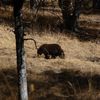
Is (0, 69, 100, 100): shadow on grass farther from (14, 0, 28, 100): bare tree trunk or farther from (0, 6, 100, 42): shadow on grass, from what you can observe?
(0, 6, 100, 42): shadow on grass

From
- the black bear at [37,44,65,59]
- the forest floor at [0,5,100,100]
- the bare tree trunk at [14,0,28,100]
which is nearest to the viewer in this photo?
Result: the bare tree trunk at [14,0,28,100]

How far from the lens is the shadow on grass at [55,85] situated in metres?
9.59

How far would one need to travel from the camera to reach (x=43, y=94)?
394 inches

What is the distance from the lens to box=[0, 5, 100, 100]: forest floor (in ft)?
32.4

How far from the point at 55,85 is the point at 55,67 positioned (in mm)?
2135

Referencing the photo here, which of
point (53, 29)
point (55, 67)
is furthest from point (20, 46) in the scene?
point (53, 29)

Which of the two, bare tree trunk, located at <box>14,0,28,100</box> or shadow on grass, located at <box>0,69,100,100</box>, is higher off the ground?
bare tree trunk, located at <box>14,0,28,100</box>

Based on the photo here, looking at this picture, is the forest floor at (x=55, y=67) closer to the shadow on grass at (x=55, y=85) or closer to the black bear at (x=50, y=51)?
the shadow on grass at (x=55, y=85)

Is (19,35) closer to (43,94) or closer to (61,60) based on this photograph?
(43,94)

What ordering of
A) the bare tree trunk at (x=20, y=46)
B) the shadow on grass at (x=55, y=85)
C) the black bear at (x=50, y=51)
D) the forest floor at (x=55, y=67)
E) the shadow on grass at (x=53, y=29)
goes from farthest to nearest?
the shadow on grass at (x=53, y=29), the black bear at (x=50, y=51), the forest floor at (x=55, y=67), the shadow on grass at (x=55, y=85), the bare tree trunk at (x=20, y=46)

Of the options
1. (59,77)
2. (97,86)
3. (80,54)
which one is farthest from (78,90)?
(80,54)

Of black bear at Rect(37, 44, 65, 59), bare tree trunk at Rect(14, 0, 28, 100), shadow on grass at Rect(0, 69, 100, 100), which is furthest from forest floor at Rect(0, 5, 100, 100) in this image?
bare tree trunk at Rect(14, 0, 28, 100)

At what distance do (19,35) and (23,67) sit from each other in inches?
17.3

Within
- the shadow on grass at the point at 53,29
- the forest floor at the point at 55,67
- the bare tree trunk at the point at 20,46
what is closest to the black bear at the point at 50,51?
the forest floor at the point at 55,67
